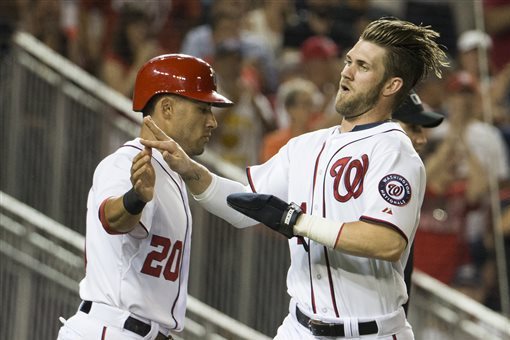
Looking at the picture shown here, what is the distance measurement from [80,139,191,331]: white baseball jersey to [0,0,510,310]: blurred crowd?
2.82 m

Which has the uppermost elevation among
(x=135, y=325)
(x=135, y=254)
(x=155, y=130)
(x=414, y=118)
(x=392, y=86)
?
(x=392, y=86)

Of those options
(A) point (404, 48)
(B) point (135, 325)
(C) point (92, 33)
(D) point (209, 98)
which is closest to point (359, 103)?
(A) point (404, 48)

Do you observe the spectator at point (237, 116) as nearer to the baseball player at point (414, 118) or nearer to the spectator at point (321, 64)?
the spectator at point (321, 64)

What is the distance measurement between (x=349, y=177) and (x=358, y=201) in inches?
3.7

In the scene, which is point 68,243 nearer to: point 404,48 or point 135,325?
point 135,325

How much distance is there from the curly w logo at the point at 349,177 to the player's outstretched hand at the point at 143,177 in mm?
680

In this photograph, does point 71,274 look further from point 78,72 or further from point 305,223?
point 305,223

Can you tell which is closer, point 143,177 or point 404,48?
point 143,177

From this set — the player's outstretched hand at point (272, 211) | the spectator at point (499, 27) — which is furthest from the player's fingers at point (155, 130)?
the spectator at point (499, 27)

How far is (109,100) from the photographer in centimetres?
693

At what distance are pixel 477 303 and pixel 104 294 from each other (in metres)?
3.18

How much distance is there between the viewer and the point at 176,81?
173 inches

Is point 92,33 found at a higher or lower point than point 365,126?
Answer: lower

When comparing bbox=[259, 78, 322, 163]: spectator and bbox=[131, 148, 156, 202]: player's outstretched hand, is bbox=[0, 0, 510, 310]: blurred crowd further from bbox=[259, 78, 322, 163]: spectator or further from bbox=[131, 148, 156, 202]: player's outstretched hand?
bbox=[131, 148, 156, 202]: player's outstretched hand
